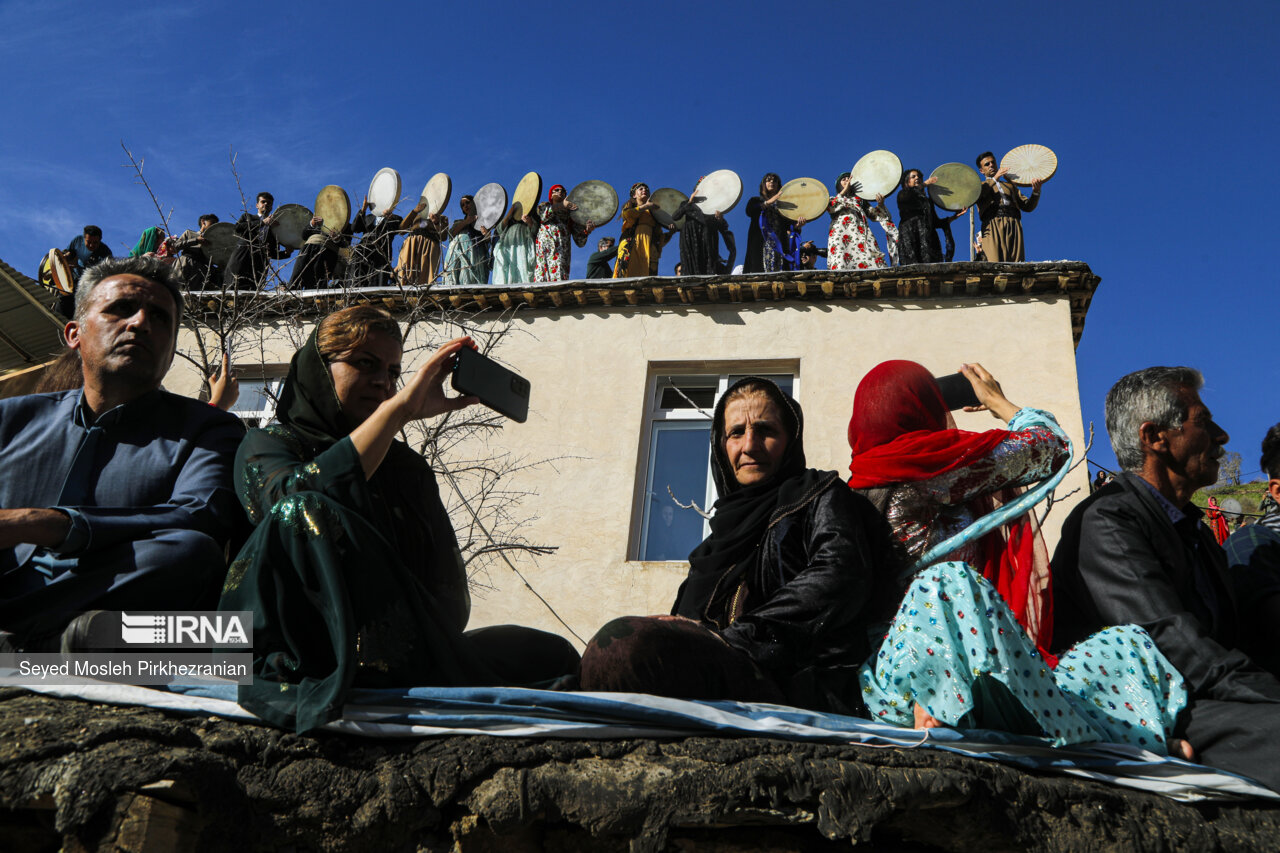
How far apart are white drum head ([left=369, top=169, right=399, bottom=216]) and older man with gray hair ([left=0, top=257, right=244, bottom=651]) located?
8479mm

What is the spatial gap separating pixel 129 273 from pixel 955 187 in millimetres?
8989

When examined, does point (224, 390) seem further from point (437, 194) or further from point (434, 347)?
point (437, 194)

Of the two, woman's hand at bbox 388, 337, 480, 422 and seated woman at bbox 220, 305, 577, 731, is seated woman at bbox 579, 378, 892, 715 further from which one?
woman's hand at bbox 388, 337, 480, 422

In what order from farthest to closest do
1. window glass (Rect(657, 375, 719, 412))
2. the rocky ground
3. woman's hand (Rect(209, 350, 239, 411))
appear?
window glass (Rect(657, 375, 719, 412)), woman's hand (Rect(209, 350, 239, 411)), the rocky ground

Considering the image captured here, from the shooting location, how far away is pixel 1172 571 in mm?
3004

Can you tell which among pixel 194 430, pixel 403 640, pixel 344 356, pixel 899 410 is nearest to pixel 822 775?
pixel 403 640

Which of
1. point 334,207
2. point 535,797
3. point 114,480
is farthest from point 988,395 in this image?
point 334,207

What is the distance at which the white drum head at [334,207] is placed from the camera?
11664 mm

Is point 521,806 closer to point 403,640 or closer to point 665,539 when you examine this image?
point 403,640

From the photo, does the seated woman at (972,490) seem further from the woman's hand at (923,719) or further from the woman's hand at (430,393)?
the woman's hand at (430,393)

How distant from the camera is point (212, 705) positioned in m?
2.34

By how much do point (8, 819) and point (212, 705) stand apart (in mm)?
485

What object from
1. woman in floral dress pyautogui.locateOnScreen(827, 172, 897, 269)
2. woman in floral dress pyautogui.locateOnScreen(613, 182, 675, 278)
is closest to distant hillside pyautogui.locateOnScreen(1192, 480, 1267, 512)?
woman in floral dress pyautogui.locateOnScreen(827, 172, 897, 269)

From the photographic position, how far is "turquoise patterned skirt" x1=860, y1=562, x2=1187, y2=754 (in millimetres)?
2375
